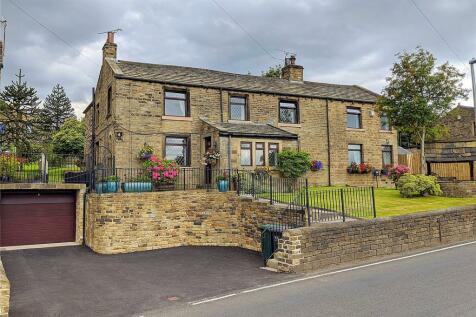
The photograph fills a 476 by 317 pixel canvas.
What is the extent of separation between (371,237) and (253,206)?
16.7 feet

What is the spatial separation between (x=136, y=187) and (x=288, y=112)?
40.5 ft

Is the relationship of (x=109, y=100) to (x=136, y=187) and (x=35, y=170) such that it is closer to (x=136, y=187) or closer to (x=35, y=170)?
(x=35, y=170)

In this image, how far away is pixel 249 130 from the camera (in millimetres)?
19891

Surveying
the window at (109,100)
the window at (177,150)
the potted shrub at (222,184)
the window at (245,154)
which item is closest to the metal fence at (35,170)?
the window at (109,100)

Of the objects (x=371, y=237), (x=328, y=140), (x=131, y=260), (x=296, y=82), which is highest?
(x=296, y=82)

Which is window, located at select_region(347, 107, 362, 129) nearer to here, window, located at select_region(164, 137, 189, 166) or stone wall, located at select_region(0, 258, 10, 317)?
window, located at select_region(164, 137, 189, 166)

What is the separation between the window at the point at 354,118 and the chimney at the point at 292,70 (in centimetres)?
444

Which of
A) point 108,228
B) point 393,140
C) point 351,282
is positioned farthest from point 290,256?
point 393,140

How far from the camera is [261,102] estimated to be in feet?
73.9

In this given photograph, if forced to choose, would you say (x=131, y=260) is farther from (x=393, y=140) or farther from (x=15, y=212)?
(x=393, y=140)

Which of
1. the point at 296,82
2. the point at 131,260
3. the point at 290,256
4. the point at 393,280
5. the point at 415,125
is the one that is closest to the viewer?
the point at 393,280

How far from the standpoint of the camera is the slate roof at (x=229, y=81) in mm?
20125

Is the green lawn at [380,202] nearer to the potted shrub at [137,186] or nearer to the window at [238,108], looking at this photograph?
the potted shrub at [137,186]

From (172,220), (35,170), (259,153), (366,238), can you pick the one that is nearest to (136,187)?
(172,220)
